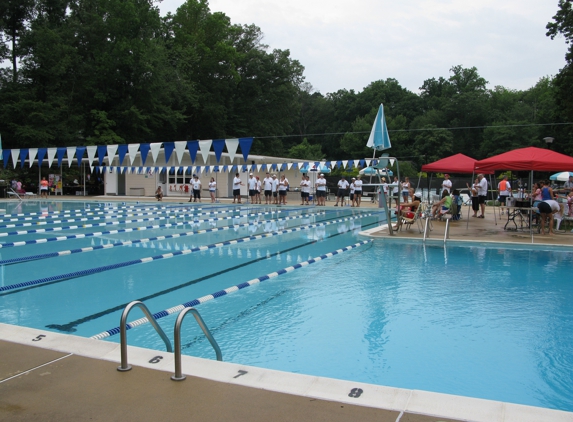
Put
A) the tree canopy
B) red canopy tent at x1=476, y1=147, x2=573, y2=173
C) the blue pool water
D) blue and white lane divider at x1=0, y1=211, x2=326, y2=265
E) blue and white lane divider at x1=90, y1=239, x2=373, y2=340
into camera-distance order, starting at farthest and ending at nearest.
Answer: the tree canopy, red canopy tent at x1=476, y1=147, x2=573, y2=173, blue and white lane divider at x1=0, y1=211, x2=326, y2=265, blue and white lane divider at x1=90, y1=239, x2=373, y2=340, the blue pool water

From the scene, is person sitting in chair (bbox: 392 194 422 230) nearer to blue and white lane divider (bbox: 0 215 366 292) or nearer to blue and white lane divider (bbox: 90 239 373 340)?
blue and white lane divider (bbox: 90 239 373 340)

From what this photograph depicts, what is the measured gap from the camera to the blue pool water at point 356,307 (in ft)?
14.9

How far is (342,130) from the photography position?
70250mm

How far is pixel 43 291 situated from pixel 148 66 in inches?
1399

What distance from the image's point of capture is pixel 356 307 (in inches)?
256

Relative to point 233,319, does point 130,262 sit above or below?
above

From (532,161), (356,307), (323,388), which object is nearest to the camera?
(323,388)

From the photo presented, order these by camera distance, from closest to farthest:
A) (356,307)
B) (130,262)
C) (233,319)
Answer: (233,319), (356,307), (130,262)

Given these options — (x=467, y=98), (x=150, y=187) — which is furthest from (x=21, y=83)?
(x=467, y=98)

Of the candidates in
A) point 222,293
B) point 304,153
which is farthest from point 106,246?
point 304,153

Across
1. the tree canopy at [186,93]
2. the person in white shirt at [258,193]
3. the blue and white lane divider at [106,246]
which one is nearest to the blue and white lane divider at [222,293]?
the blue and white lane divider at [106,246]

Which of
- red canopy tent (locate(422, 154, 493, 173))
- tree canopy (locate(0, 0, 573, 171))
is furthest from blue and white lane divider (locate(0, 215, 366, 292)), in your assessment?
tree canopy (locate(0, 0, 573, 171))

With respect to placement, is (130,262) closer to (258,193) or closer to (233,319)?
(233,319)

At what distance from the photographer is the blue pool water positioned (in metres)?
4.54
